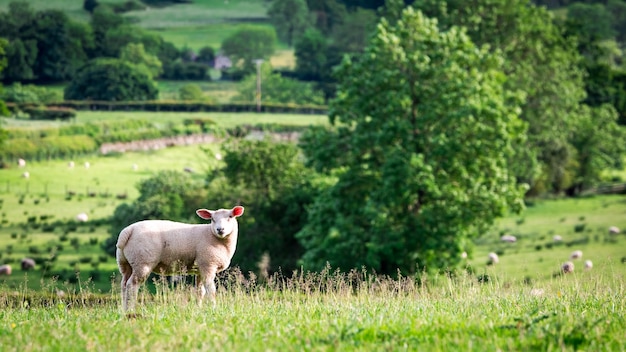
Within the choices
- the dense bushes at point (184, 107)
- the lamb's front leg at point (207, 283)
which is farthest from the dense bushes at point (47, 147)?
the lamb's front leg at point (207, 283)

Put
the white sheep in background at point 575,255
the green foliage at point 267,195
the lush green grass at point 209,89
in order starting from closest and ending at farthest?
the green foliage at point 267,195, the white sheep in background at point 575,255, the lush green grass at point 209,89

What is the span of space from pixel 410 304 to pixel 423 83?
28641 millimetres

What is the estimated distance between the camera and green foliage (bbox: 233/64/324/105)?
113312mm

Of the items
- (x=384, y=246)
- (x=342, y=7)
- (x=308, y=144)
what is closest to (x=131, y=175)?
(x=308, y=144)

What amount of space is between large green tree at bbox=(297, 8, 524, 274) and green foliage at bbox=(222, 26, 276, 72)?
3062 inches

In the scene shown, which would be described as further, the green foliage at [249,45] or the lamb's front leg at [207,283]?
the green foliage at [249,45]

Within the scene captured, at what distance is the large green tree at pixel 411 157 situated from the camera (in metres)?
39.9

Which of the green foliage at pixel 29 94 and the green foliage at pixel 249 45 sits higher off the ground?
the green foliage at pixel 249 45

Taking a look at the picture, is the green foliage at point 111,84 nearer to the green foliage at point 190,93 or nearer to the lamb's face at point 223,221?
the green foliage at point 190,93


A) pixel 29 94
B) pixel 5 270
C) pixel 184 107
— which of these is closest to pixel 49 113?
pixel 29 94

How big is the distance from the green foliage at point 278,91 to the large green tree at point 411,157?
6805 cm

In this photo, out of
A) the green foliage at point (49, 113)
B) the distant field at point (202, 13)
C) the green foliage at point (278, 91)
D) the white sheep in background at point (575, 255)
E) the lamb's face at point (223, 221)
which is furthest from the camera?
the distant field at point (202, 13)

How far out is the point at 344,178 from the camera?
42438 millimetres

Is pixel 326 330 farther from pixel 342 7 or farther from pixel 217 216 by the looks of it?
pixel 342 7
